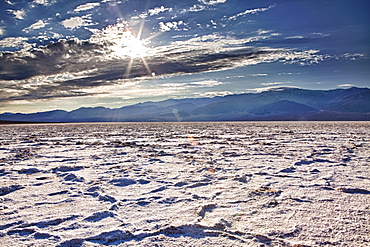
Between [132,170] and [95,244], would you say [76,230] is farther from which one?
[132,170]

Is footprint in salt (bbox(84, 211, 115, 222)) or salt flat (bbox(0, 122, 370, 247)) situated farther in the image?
footprint in salt (bbox(84, 211, 115, 222))

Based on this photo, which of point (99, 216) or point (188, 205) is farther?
point (188, 205)

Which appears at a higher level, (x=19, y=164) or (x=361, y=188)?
(x=19, y=164)

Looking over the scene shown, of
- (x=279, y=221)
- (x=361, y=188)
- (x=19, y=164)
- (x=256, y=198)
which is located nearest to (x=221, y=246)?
(x=279, y=221)

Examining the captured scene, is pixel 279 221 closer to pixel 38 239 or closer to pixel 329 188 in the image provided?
pixel 329 188

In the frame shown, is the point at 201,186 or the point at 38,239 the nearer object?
the point at 38,239

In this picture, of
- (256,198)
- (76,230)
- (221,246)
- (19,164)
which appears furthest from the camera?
(19,164)

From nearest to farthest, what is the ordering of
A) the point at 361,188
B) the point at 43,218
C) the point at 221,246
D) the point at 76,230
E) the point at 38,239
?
the point at 221,246, the point at 38,239, the point at 76,230, the point at 43,218, the point at 361,188

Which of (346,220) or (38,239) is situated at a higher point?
(38,239)

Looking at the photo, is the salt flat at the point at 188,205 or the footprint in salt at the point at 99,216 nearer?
the salt flat at the point at 188,205

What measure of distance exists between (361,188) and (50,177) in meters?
6.50

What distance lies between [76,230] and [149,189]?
1863 mm

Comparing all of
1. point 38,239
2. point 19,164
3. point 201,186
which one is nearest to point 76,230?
point 38,239

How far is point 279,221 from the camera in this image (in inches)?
136
